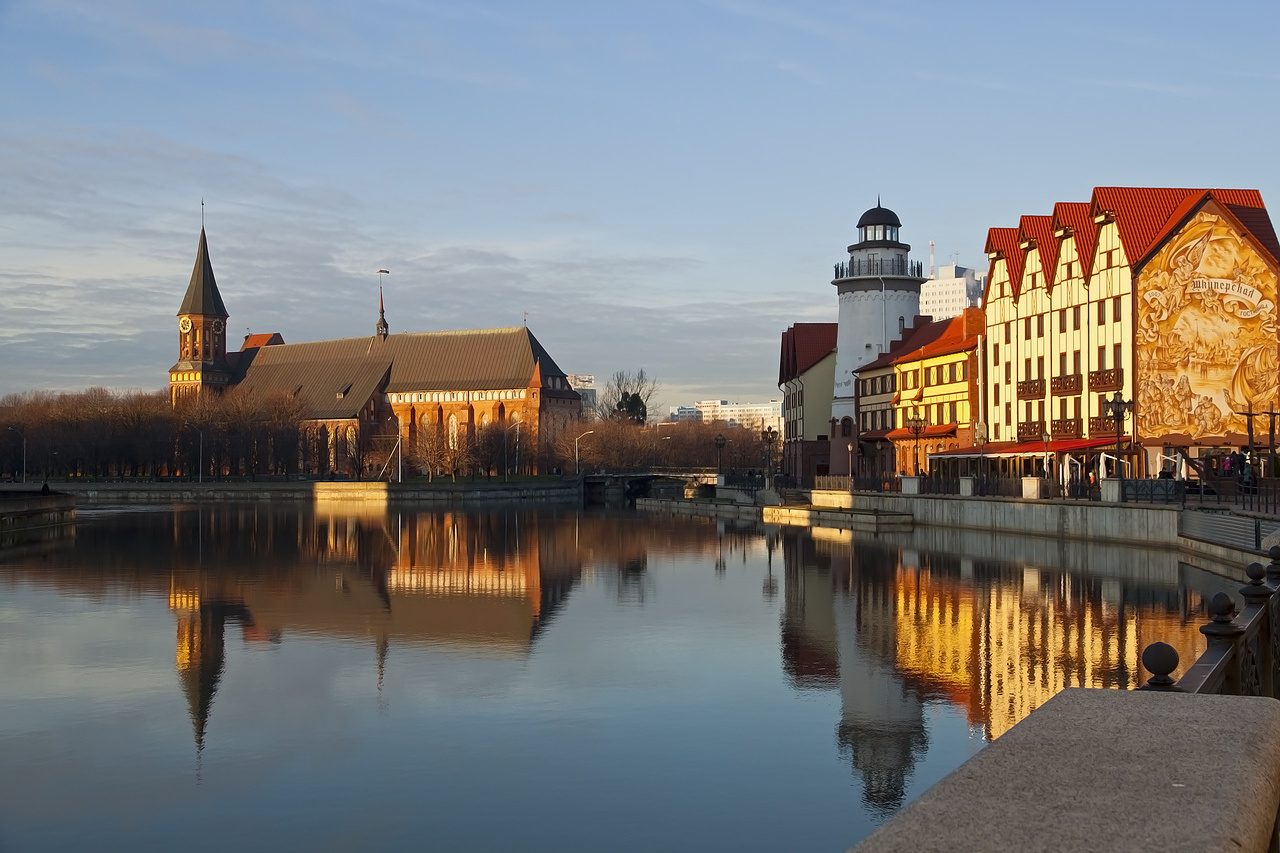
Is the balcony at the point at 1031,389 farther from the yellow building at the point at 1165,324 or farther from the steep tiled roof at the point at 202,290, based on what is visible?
the steep tiled roof at the point at 202,290

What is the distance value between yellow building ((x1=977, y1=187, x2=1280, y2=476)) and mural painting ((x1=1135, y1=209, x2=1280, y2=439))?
→ 0.14 ft

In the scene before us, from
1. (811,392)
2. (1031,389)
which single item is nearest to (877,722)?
(1031,389)

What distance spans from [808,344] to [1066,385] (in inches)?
1549

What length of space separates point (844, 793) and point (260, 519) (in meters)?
69.5

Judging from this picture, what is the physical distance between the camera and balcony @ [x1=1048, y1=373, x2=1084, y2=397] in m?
57.9

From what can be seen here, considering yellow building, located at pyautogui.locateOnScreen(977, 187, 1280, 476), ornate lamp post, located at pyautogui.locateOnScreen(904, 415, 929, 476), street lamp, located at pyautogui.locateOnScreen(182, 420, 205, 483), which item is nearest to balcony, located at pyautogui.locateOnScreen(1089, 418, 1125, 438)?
yellow building, located at pyautogui.locateOnScreen(977, 187, 1280, 476)

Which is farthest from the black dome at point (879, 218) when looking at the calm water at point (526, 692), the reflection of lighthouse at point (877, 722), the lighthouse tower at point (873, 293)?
the reflection of lighthouse at point (877, 722)

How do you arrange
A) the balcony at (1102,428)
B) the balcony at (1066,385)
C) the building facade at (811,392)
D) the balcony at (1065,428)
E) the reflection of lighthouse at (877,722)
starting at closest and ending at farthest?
1. the reflection of lighthouse at (877,722)
2. the balcony at (1102,428)
3. the balcony at (1066,385)
4. the balcony at (1065,428)
5. the building facade at (811,392)

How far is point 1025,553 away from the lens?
43.4 metres

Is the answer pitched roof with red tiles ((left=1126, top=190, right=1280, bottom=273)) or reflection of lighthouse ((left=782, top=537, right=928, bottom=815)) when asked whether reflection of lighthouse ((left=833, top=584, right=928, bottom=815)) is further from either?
pitched roof with red tiles ((left=1126, top=190, right=1280, bottom=273))

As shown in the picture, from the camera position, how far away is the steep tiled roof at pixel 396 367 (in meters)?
164

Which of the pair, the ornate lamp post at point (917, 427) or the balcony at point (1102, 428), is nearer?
the balcony at point (1102, 428)

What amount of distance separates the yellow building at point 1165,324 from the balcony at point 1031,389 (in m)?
1.40

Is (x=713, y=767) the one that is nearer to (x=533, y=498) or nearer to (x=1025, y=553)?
(x=1025, y=553)
